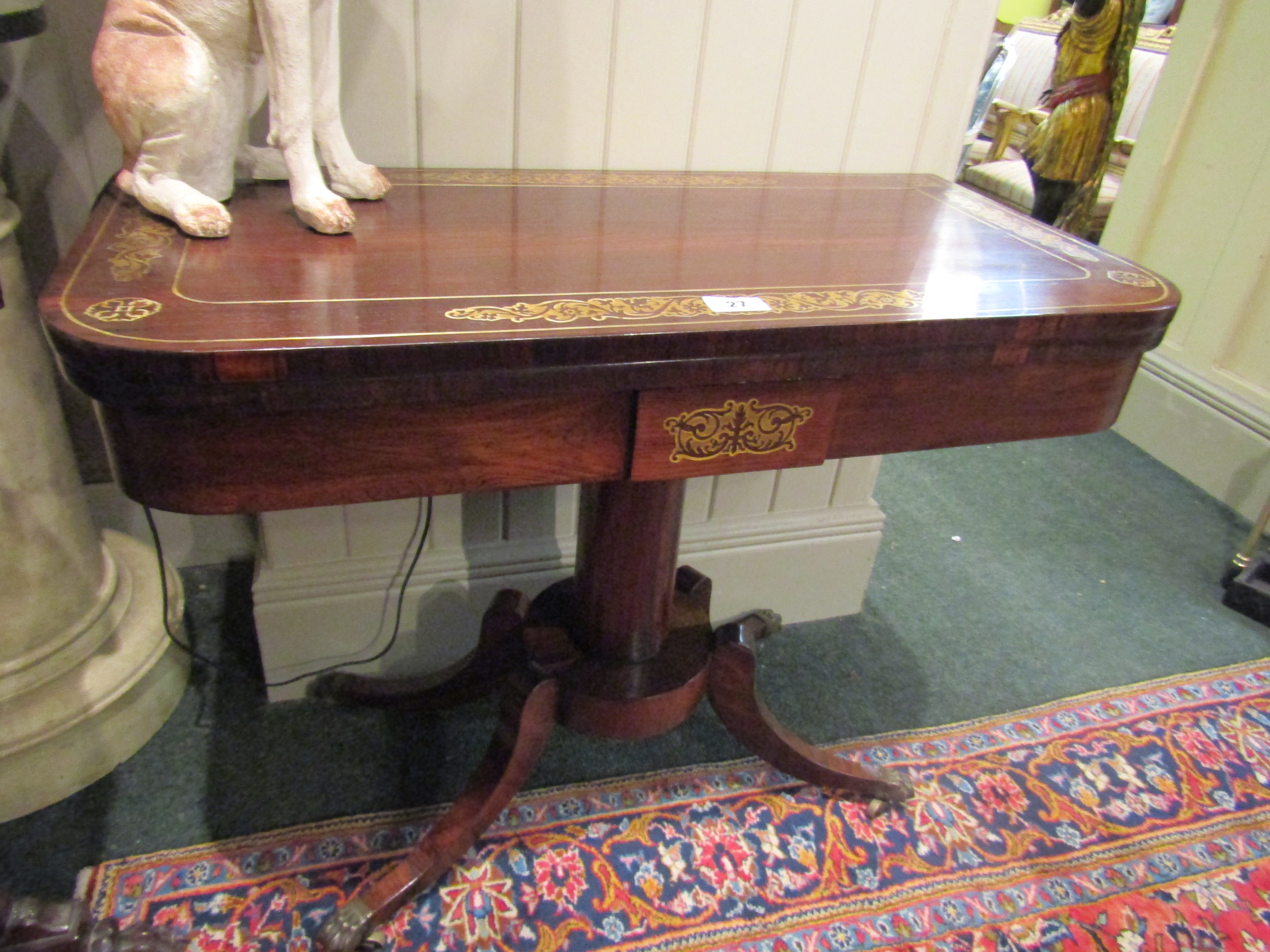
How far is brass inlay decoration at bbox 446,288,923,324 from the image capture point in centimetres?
73

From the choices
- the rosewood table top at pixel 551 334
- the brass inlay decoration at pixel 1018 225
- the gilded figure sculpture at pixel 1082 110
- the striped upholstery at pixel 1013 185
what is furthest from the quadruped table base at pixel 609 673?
the striped upholstery at pixel 1013 185

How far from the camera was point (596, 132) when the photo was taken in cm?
120

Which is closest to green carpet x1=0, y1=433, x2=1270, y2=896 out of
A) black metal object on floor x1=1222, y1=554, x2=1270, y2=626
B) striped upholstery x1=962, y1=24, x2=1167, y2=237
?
black metal object on floor x1=1222, y1=554, x2=1270, y2=626

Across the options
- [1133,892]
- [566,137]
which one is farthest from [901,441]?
[1133,892]

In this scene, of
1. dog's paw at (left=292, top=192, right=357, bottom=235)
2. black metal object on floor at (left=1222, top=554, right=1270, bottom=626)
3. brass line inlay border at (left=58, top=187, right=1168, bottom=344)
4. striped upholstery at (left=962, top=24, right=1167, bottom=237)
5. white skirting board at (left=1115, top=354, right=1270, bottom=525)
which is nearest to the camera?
brass line inlay border at (left=58, top=187, right=1168, bottom=344)

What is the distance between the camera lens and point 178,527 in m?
1.54

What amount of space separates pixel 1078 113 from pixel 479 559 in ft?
5.50

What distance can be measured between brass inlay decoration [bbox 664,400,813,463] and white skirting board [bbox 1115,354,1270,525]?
1561 millimetres

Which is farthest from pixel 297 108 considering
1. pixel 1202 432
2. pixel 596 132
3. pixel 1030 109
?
pixel 1030 109

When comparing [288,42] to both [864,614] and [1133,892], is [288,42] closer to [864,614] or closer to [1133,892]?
[864,614]

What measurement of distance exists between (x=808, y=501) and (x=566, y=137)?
735 millimetres

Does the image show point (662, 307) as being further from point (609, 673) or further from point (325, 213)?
point (609, 673)

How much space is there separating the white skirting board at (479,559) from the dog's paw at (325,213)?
1.71 ft

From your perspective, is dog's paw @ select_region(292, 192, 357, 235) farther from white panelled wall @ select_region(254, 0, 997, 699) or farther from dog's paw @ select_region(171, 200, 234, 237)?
white panelled wall @ select_region(254, 0, 997, 699)
